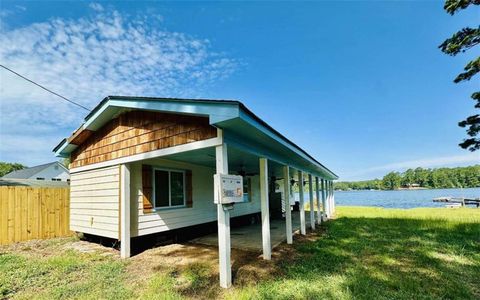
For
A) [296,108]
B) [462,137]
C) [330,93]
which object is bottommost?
[462,137]

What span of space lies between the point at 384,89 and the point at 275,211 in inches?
471

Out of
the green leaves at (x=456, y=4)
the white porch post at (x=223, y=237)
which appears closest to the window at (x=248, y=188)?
the white porch post at (x=223, y=237)

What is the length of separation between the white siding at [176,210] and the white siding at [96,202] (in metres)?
0.46

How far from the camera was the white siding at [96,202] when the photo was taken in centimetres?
653

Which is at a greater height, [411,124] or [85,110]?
[411,124]

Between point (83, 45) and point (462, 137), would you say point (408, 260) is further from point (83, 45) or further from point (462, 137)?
point (83, 45)

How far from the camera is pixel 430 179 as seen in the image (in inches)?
2972

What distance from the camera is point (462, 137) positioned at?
7.93 meters

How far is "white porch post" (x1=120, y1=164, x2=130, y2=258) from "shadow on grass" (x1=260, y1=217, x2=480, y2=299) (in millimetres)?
3681

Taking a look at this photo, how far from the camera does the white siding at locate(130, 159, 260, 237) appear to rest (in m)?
6.42

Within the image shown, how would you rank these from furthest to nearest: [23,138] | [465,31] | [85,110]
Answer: [23,138] → [85,110] → [465,31]

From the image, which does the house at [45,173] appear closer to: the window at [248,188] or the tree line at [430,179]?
the window at [248,188]

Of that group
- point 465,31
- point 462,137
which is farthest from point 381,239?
point 465,31

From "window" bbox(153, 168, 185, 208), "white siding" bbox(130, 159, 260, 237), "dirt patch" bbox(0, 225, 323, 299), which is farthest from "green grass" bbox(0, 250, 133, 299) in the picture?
"window" bbox(153, 168, 185, 208)
